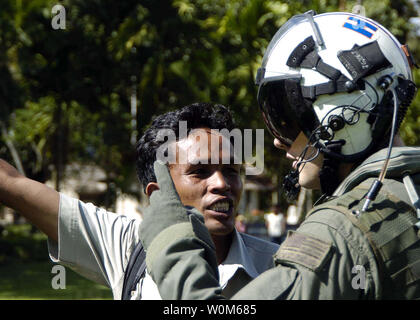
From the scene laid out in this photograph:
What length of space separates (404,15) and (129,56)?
11457mm

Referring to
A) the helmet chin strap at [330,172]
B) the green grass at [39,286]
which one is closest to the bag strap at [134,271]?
the helmet chin strap at [330,172]

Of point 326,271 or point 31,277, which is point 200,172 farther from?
point 31,277

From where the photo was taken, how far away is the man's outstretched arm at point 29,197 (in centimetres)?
220

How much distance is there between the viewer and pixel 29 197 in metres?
2.22

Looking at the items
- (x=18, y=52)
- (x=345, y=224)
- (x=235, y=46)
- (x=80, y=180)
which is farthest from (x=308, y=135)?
(x=80, y=180)

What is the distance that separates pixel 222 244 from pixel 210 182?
282 mm

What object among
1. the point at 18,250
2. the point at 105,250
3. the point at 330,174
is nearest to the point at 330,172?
the point at 330,174

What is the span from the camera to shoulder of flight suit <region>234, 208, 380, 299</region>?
157 centimetres

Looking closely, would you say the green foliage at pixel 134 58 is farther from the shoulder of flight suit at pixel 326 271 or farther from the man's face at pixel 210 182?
the shoulder of flight suit at pixel 326 271

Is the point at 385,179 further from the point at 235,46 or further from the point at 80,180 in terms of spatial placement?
the point at 80,180

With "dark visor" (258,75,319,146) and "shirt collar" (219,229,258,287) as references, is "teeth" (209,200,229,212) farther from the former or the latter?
"dark visor" (258,75,319,146)

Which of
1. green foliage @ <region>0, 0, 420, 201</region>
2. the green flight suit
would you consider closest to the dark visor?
the green flight suit

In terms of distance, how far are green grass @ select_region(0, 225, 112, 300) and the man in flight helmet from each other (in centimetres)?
858

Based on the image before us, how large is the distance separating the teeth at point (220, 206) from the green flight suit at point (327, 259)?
3.41 ft
